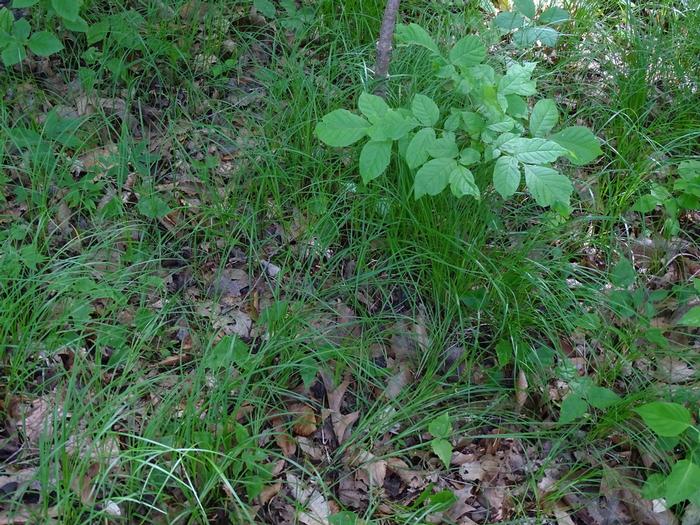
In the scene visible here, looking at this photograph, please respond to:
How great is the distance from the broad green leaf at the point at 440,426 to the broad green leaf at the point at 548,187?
781 millimetres

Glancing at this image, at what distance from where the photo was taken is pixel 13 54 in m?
3.17

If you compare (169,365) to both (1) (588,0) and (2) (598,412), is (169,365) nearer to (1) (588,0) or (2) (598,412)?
(2) (598,412)

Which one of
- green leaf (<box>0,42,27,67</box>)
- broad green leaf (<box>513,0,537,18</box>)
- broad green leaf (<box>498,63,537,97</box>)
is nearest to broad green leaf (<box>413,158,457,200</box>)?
broad green leaf (<box>498,63,537,97</box>)

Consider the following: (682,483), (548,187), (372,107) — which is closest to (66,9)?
(372,107)

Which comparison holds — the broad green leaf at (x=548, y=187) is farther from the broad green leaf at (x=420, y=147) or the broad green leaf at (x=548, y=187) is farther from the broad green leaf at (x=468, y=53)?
the broad green leaf at (x=468, y=53)

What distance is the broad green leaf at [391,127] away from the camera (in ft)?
7.97

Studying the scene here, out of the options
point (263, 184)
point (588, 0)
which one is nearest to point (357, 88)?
point (263, 184)

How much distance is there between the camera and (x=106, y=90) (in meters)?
3.46

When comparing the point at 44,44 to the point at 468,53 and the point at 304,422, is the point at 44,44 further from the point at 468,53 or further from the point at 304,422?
the point at 304,422

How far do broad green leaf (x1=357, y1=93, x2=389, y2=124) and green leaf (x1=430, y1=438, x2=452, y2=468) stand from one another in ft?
3.57

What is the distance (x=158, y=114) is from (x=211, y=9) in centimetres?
62

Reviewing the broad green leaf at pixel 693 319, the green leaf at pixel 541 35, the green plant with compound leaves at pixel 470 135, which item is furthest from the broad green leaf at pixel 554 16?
the broad green leaf at pixel 693 319

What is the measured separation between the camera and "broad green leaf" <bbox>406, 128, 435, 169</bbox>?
2393 mm

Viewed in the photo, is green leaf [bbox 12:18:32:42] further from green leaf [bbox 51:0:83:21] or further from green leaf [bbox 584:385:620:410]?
green leaf [bbox 584:385:620:410]
